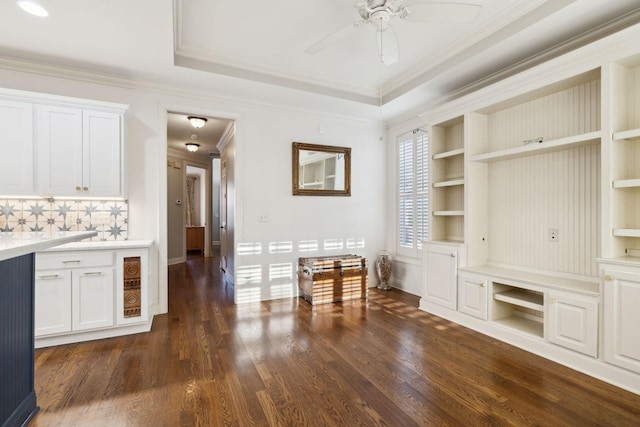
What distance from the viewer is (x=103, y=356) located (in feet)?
8.39

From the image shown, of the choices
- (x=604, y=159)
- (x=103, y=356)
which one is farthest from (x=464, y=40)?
(x=103, y=356)

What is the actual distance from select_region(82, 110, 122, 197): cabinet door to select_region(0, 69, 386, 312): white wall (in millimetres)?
250

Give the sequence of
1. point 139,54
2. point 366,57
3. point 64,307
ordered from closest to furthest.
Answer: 1. point 64,307
2. point 139,54
3. point 366,57

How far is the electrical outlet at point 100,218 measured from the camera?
132 inches

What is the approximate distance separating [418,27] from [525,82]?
1.11 meters

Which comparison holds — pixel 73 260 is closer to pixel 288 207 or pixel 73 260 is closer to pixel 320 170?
pixel 288 207

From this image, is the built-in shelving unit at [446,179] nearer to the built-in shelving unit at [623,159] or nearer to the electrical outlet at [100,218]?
the built-in shelving unit at [623,159]

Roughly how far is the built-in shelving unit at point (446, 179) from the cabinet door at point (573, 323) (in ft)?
4.42

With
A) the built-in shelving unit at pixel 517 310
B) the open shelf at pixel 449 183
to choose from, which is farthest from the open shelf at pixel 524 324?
the open shelf at pixel 449 183

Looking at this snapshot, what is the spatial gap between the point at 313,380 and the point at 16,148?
3404 mm

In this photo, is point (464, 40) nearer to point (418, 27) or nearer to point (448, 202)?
point (418, 27)

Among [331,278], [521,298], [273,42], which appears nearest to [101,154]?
[273,42]

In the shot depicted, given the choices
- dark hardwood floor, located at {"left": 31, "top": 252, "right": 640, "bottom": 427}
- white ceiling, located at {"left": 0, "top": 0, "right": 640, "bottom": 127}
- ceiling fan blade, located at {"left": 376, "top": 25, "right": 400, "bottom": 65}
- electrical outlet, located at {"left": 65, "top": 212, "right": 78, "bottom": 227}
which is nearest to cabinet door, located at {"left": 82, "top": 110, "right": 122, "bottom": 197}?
electrical outlet, located at {"left": 65, "top": 212, "right": 78, "bottom": 227}

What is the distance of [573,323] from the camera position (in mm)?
2393
